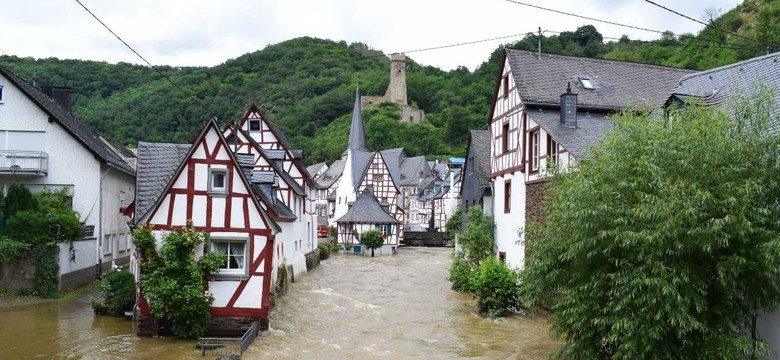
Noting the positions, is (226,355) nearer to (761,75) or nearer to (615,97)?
(761,75)

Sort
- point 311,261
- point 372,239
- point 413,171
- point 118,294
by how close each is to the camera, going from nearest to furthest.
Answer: point 118,294 → point 311,261 → point 372,239 → point 413,171

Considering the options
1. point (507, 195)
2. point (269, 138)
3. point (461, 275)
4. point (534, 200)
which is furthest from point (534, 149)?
point (269, 138)

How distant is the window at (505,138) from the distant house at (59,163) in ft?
52.1

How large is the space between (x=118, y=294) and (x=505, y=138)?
579 inches

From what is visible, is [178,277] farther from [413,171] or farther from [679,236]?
[413,171]

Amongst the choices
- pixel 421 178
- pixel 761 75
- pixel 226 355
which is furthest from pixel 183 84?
pixel 761 75

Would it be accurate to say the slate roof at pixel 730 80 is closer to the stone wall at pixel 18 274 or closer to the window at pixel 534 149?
the window at pixel 534 149

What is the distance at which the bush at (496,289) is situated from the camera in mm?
21375

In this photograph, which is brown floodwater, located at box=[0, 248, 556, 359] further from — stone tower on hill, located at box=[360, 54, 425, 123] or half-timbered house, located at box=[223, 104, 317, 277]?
stone tower on hill, located at box=[360, 54, 425, 123]

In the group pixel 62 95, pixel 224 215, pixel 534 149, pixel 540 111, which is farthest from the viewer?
pixel 62 95

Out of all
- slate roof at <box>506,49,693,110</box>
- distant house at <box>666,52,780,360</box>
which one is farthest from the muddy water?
slate roof at <box>506,49,693,110</box>

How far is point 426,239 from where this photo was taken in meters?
64.4

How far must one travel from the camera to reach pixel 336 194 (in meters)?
78.1

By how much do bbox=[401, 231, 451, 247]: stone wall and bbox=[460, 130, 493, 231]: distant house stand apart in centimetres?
2559
